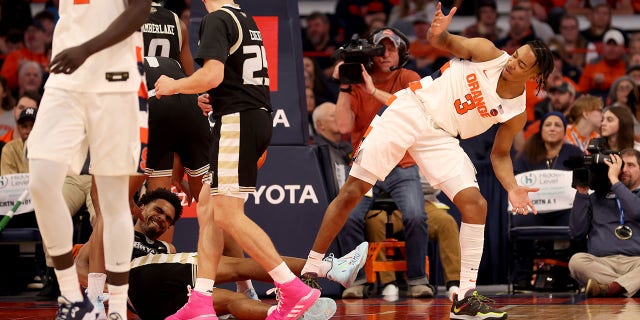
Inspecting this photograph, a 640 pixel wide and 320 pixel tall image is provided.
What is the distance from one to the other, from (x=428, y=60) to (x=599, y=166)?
404 cm

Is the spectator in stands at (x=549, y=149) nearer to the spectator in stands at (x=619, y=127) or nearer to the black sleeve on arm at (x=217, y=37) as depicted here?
the spectator in stands at (x=619, y=127)

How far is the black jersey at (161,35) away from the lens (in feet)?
22.8

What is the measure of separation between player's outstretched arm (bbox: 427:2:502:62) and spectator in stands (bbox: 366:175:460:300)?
2.80 metres

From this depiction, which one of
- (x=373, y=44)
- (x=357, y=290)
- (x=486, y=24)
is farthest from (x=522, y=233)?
(x=486, y=24)

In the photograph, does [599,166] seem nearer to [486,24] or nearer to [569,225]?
[569,225]

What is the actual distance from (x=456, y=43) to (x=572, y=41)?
7110 millimetres

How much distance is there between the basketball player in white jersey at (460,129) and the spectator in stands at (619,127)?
3.20m

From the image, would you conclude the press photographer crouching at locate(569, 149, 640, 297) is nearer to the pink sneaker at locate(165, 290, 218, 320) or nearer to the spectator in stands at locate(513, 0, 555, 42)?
the pink sneaker at locate(165, 290, 218, 320)

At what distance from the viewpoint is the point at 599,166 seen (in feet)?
28.8

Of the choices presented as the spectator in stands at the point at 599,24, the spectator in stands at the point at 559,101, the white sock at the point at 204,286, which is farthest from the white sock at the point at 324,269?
the spectator in stands at the point at 599,24

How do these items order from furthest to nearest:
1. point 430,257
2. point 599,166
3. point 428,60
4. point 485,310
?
point 428,60
point 430,257
point 599,166
point 485,310

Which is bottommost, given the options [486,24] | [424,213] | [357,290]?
[357,290]

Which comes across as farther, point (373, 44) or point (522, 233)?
point (522, 233)

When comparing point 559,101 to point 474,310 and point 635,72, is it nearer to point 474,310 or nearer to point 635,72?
point 635,72
